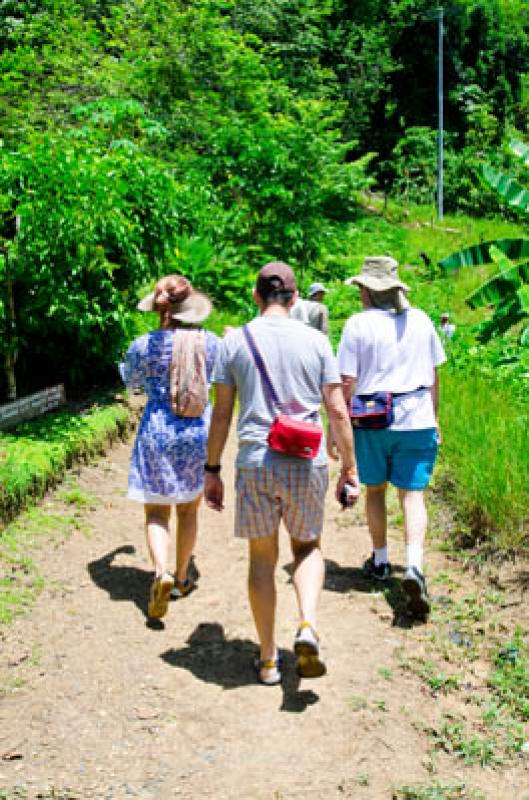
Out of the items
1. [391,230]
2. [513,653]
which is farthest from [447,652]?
[391,230]

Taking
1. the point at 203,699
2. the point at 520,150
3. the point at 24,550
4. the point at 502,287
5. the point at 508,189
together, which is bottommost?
the point at 203,699

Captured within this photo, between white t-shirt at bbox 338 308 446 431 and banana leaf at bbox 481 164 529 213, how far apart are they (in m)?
2.25

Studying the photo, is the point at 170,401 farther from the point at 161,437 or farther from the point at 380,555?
the point at 380,555

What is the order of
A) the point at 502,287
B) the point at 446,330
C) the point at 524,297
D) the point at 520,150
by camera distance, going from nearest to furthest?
the point at 524,297 → the point at 502,287 → the point at 520,150 → the point at 446,330

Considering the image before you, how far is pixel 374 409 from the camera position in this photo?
4816 millimetres

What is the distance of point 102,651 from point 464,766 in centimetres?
192

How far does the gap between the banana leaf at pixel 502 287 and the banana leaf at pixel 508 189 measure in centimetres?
57

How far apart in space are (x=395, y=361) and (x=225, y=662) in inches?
72.5

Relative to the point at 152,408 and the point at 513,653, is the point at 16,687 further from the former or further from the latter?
the point at 513,653

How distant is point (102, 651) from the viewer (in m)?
4.52

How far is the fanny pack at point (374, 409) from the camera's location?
4805 millimetres

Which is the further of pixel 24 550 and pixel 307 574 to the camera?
→ pixel 24 550

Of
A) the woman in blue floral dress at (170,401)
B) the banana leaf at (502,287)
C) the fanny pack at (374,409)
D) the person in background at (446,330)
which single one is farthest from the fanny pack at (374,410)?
the person in background at (446,330)

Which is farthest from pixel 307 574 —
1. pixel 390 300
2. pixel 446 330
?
pixel 446 330
